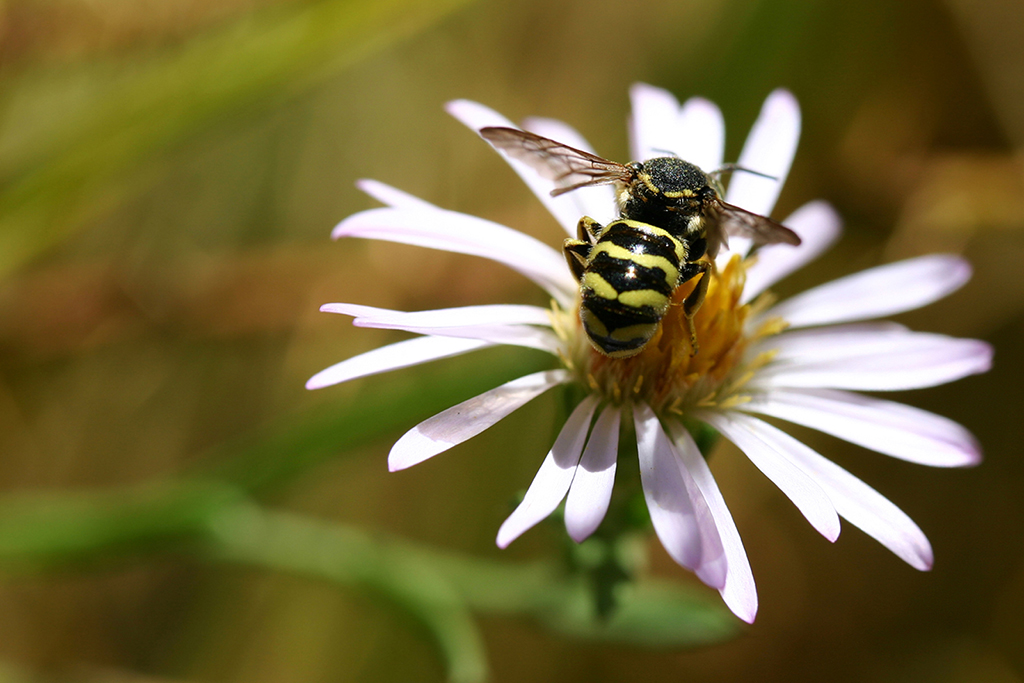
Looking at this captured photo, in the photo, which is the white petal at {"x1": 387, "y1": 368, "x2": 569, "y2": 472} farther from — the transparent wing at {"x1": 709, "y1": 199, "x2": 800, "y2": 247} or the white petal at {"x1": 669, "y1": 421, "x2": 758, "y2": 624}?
the transparent wing at {"x1": 709, "y1": 199, "x2": 800, "y2": 247}

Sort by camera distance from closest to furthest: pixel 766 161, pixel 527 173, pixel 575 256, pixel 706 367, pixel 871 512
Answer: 1. pixel 871 512
2. pixel 575 256
3. pixel 706 367
4. pixel 527 173
5. pixel 766 161

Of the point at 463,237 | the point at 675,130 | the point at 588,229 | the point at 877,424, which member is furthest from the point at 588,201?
the point at 877,424

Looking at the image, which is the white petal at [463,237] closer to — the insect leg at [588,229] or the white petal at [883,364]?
the insect leg at [588,229]

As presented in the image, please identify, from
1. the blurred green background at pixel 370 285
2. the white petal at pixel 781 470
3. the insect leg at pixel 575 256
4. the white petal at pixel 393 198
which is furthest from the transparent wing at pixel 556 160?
the blurred green background at pixel 370 285

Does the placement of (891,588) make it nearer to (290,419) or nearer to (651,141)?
(651,141)

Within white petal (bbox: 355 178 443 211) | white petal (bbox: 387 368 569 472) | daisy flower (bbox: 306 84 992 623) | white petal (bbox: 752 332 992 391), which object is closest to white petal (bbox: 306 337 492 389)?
daisy flower (bbox: 306 84 992 623)

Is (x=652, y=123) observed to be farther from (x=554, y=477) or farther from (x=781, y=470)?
(x=554, y=477)

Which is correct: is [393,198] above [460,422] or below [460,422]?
above
